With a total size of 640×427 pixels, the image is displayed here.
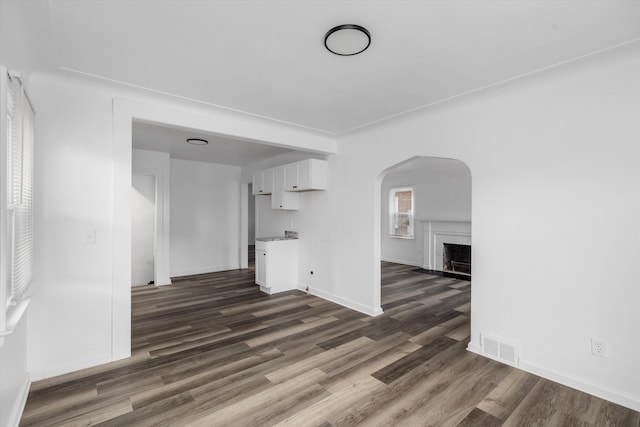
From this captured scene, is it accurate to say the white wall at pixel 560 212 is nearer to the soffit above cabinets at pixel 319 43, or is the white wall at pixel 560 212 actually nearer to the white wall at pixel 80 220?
the soffit above cabinets at pixel 319 43

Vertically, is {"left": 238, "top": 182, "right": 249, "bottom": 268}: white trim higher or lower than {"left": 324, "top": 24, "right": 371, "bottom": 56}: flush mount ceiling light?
lower

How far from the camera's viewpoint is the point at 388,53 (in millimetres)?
2209

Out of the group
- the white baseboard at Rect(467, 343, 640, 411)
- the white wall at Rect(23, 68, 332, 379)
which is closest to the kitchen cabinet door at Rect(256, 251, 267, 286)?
the white wall at Rect(23, 68, 332, 379)

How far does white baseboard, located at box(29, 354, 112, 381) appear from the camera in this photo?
2.50 m

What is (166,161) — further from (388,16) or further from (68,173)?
(388,16)

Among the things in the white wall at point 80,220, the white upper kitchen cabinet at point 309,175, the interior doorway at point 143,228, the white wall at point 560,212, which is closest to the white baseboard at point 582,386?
the white wall at point 560,212

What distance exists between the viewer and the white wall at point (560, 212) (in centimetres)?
224

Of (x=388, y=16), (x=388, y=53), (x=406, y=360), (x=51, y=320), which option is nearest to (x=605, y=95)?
(x=388, y=53)

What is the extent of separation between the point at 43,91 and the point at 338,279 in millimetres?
Answer: 4004

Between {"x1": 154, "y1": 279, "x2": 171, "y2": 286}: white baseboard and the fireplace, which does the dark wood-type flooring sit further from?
the fireplace

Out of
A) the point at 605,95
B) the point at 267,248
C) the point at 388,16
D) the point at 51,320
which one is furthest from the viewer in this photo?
the point at 267,248

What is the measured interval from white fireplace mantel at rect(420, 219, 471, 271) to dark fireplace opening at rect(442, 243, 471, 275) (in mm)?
97

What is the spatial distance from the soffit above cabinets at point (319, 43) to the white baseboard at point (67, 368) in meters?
2.54

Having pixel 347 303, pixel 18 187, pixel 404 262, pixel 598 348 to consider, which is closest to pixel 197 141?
pixel 18 187
